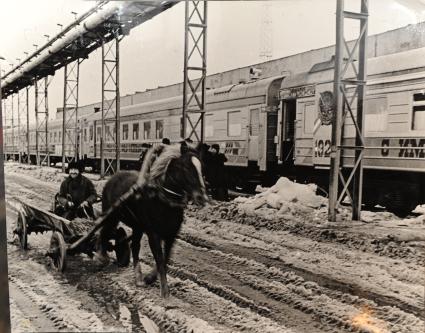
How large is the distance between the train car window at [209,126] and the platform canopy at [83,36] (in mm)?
331

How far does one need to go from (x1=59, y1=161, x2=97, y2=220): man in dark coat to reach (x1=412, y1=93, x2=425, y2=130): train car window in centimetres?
105

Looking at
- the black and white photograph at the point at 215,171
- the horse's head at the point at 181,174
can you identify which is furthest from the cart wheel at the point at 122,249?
the horse's head at the point at 181,174

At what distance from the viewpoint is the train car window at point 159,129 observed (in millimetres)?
1372

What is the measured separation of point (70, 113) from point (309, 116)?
2.59 feet

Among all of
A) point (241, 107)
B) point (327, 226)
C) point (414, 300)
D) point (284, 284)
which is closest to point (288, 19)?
point (241, 107)

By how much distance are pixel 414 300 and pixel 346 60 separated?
0.80m

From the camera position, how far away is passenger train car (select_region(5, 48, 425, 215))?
1.39 meters

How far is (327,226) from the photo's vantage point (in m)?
1.42

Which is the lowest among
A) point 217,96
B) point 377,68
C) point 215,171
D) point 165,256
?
point 165,256

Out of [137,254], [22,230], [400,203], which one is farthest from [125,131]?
[400,203]

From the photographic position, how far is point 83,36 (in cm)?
139

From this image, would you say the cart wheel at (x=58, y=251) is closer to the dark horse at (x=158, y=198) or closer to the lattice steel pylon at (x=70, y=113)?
the dark horse at (x=158, y=198)

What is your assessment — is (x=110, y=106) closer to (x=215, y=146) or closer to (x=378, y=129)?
(x=215, y=146)

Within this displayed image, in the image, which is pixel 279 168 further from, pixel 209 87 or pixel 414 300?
pixel 414 300
